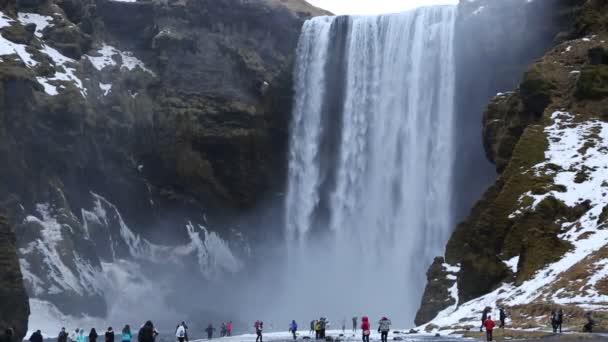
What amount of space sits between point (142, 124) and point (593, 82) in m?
63.2

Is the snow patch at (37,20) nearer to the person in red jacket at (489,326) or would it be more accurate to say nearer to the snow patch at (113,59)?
the snow patch at (113,59)

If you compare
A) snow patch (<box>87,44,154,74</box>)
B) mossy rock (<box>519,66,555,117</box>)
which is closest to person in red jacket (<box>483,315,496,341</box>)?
mossy rock (<box>519,66,555,117</box>)

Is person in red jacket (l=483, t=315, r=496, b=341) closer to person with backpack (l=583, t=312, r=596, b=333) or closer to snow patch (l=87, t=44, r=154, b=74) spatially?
person with backpack (l=583, t=312, r=596, b=333)

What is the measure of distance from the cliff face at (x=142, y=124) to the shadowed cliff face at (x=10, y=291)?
19.9 meters

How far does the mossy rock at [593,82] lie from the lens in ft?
235

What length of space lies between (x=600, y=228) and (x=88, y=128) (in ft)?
231

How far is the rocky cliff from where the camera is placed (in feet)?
186

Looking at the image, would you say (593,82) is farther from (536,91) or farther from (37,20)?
(37,20)

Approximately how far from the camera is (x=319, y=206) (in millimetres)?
116688

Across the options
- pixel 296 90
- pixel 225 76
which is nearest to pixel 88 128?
pixel 225 76

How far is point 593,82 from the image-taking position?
7162cm

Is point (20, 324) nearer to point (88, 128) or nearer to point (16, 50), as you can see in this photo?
point (88, 128)

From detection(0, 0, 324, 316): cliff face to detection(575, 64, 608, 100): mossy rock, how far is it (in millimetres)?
53755

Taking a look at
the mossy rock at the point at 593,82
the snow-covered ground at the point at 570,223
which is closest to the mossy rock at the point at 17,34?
the snow-covered ground at the point at 570,223
